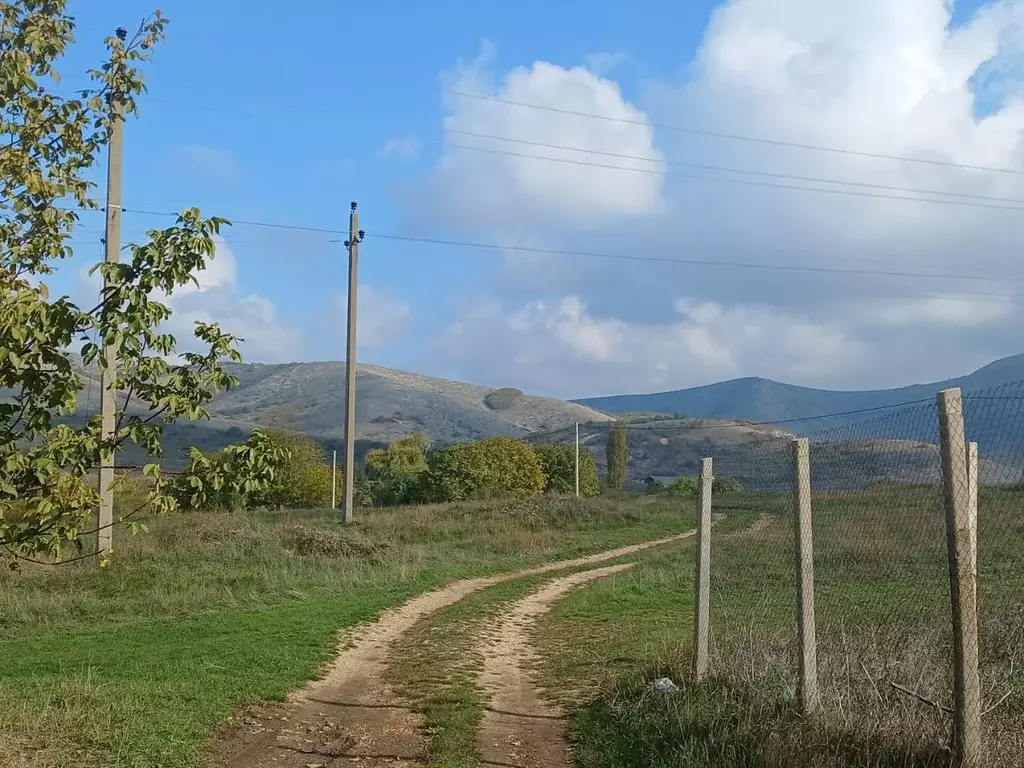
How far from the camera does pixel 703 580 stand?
8.80 metres

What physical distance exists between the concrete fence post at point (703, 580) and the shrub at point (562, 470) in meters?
57.8

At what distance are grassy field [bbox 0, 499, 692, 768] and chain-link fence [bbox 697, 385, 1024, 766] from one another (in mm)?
4502

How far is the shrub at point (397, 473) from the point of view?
62.0 metres

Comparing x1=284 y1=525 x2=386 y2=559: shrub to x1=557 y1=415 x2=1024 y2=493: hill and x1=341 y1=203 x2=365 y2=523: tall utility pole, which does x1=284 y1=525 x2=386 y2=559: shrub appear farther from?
x1=557 y1=415 x2=1024 y2=493: hill

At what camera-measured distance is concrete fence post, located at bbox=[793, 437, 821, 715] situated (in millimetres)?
6797

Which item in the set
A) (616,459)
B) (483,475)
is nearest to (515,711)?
(483,475)

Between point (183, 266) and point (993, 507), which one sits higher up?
point (183, 266)

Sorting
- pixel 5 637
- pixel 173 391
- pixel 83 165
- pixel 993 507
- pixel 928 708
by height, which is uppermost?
pixel 83 165

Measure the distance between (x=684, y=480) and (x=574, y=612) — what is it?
5186cm

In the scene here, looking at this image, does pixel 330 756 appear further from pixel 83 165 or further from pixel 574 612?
pixel 574 612

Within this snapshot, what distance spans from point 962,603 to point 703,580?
3.98 m

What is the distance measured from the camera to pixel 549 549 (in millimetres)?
27172

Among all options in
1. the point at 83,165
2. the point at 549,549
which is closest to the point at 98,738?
the point at 83,165

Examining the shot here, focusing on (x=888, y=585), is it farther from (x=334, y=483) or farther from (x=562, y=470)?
(x=562, y=470)
